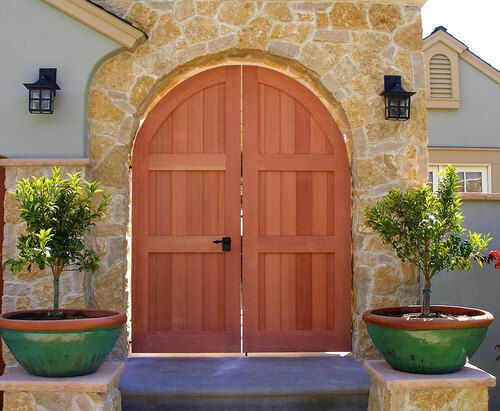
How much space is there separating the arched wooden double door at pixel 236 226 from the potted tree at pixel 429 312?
0.95m

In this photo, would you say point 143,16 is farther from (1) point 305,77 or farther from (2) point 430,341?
(2) point 430,341

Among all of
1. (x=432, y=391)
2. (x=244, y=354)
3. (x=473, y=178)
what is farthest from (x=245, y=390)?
(x=473, y=178)

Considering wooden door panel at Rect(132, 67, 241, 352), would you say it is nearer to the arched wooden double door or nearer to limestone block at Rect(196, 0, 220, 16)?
the arched wooden double door

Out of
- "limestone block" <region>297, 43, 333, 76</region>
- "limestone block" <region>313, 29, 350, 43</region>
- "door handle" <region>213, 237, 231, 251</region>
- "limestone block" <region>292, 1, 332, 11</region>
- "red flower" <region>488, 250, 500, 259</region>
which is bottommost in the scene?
"red flower" <region>488, 250, 500, 259</region>

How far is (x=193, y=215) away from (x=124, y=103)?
1.11 metres

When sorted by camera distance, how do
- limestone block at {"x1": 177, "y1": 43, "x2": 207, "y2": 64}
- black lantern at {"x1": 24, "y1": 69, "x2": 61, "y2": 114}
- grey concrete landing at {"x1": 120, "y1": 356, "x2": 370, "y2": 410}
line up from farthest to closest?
limestone block at {"x1": 177, "y1": 43, "x2": 207, "y2": 64} < black lantern at {"x1": 24, "y1": 69, "x2": 61, "y2": 114} < grey concrete landing at {"x1": 120, "y1": 356, "x2": 370, "y2": 410}

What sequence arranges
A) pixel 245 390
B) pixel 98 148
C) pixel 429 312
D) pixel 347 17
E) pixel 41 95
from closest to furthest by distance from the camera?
pixel 429 312
pixel 245 390
pixel 41 95
pixel 98 148
pixel 347 17

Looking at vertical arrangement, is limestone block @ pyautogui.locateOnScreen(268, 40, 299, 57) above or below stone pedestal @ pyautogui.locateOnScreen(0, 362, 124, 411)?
above

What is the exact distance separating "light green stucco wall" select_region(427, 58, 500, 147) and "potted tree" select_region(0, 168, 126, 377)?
6484mm

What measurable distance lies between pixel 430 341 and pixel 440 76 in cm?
628

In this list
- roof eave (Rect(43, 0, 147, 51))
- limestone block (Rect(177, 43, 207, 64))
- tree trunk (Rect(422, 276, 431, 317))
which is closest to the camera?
tree trunk (Rect(422, 276, 431, 317))

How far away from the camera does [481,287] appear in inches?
202

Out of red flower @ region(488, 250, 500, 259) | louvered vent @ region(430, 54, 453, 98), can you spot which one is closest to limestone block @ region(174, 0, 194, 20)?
red flower @ region(488, 250, 500, 259)

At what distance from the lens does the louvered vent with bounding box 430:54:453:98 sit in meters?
9.05
